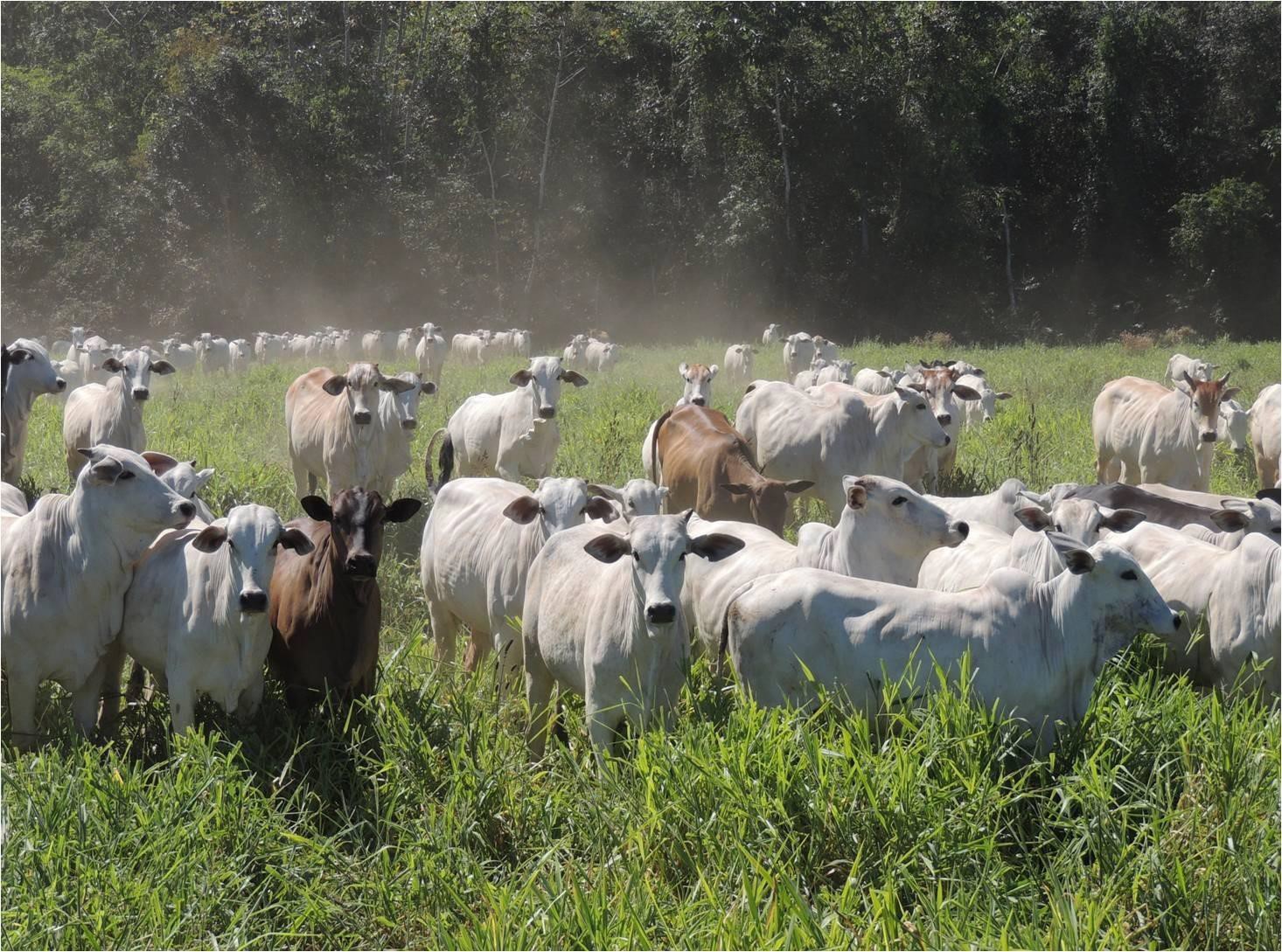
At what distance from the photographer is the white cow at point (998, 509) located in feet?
24.0

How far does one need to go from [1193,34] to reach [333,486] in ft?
115

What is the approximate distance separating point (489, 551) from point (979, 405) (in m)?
10.3

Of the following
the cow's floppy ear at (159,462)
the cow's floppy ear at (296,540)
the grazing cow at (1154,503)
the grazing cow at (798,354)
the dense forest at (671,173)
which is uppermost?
the dense forest at (671,173)

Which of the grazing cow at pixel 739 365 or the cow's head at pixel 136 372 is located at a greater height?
the cow's head at pixel 136 372

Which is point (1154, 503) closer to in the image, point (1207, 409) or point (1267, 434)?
point (1207, 409)

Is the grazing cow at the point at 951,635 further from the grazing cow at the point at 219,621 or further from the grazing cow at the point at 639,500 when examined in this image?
the grazing cow at the point at 219,621

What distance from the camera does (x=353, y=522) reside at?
18.1ft

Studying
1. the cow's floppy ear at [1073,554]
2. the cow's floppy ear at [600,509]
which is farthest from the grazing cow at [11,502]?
the cow's floppy ear at [1073,554]

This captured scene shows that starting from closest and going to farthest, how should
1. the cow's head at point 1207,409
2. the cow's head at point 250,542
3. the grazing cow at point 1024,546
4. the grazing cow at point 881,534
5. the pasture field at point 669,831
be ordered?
the pasture field at point 669,831 < the cow's head at point 250,542 < the grazing cow at point 1024,546 < the grazing cow at point 881,534 < the cow's head at point 1207,409

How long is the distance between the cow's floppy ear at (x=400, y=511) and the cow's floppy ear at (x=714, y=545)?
4.81 ft

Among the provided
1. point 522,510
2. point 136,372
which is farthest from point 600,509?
point 136,372

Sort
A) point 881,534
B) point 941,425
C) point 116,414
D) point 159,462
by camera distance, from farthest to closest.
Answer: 1. point 941,425
2. point 116,414
3. point 159,462
4. point 881,534

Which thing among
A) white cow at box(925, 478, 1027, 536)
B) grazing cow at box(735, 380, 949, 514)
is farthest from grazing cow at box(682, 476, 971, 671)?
grazing cow at box(735, 380, 949, 514)

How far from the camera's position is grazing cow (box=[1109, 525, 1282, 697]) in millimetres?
5293
